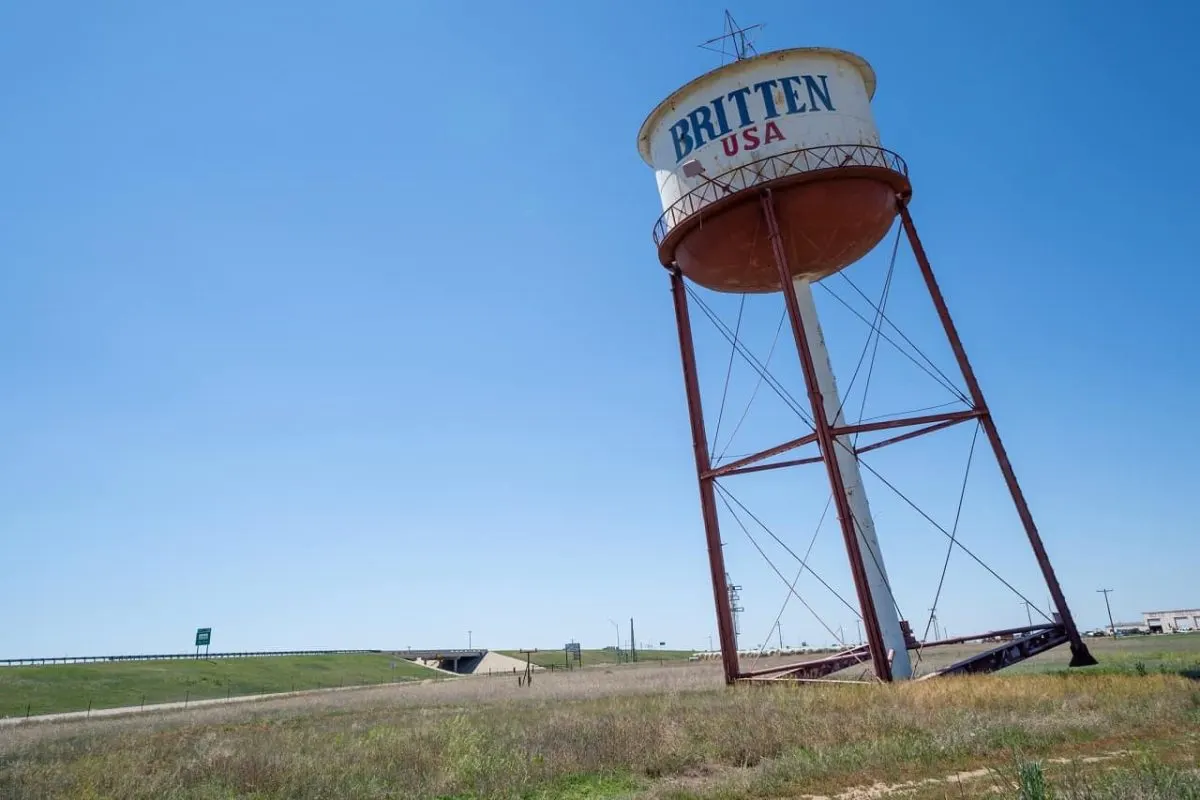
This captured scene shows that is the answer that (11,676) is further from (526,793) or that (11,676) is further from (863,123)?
(863,123)

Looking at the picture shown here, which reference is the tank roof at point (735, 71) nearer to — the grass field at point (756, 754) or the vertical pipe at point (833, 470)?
the vertical pipe at point (833, 470)

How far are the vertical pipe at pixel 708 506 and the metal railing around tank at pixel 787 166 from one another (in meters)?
3.66

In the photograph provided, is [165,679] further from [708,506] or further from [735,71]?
[735,71]

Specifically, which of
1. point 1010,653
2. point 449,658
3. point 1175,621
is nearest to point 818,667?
point 1010,653

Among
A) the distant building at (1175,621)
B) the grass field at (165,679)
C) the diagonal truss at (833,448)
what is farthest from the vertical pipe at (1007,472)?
the distant building at (1175,621)

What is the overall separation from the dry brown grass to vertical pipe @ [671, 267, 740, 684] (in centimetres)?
403

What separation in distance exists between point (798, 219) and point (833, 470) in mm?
6583

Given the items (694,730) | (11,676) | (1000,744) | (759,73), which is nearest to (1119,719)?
(1000,744)

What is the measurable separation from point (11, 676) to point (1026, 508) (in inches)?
2634

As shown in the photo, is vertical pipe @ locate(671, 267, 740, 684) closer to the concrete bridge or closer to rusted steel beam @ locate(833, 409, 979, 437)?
rusted steel beam @ locate(833, 409, 979, 437)

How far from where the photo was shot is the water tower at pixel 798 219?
1673 cm

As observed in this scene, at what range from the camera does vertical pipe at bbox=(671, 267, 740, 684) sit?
61.2 feet

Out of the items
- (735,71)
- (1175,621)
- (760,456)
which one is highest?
(735,71)

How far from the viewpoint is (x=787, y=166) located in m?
17.2
